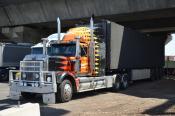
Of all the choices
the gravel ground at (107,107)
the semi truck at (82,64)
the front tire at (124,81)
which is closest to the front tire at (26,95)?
the semi truck at (82,64)

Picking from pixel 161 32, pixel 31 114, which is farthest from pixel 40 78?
pixel 161 32

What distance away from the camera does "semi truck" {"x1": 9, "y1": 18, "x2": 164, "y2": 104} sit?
15.7 metres

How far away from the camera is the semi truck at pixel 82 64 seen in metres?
15.7

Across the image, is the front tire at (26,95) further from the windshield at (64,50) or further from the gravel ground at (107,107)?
the windshield at (64,50)

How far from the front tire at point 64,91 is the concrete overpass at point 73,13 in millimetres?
10952

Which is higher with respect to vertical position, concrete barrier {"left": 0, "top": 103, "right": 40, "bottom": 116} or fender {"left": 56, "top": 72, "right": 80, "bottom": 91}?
fender {"left": 56, "top": 72, "right": 80, "bottom": 91}

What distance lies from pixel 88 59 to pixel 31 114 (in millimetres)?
9926

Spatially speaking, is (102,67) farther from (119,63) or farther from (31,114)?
(31,114)

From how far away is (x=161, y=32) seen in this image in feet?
140

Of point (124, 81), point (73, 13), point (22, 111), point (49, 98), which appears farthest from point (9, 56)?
point (22, 111)

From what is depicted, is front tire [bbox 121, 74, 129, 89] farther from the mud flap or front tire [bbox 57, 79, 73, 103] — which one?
the mud flap

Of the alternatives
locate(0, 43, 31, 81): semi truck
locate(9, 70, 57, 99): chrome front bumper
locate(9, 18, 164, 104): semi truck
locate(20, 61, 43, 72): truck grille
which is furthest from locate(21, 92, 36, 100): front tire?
locate(0, 43, 31, 81): semi truck

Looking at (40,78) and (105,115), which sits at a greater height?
Result: (40,78)

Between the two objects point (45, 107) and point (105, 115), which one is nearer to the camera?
point (105, 115)
